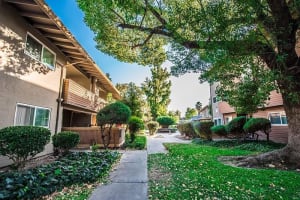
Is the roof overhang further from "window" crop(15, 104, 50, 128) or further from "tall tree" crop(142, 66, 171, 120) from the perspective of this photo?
"tall tree" crop(142, 66, 171, 120)

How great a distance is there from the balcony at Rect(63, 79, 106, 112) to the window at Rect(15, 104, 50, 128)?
70.0 inches

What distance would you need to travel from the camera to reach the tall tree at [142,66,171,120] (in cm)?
3894

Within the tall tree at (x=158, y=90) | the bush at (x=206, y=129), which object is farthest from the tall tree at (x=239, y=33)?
the tall tree at (x=158, y=90)

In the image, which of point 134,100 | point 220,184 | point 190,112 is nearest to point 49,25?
point 220,184

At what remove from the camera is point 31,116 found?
7668mm

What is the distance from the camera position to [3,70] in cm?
614

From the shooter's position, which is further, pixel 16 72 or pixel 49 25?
pixel 49 25

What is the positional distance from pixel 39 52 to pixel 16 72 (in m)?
2.00

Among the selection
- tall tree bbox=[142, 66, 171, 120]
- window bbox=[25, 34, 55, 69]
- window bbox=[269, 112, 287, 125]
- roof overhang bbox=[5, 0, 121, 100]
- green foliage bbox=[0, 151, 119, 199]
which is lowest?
green foliage bbox=[0, 151, 119, 199]

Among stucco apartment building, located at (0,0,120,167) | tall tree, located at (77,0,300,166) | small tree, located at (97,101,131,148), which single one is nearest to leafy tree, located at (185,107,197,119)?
small tree, located at (97,101,131,148)

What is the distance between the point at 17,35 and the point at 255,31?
878 centimetres

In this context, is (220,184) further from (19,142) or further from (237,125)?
(237,125)

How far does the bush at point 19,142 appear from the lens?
17.1ft

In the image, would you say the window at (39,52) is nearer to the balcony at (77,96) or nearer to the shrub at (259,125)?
the balcony at (77,96)
